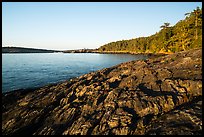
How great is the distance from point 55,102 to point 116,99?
20.9 ft

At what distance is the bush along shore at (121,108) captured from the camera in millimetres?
11016

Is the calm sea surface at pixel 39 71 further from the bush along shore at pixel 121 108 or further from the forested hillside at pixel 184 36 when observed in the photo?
the forested hillside at pixel 184 36

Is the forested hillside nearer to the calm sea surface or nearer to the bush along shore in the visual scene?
the calm sea surface

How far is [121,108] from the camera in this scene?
44.6ft

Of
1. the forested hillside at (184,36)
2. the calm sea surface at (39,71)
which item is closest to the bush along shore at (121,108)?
the calm sea surface at (39,71)

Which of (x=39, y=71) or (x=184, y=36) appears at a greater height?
(x=184, y=36)

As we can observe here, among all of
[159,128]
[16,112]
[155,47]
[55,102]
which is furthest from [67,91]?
[155,47]

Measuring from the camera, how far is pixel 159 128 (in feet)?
33.3

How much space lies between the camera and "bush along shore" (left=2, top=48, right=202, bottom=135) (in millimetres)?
11016

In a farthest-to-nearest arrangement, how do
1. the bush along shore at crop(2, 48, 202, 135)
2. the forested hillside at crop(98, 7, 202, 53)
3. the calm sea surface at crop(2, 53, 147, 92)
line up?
the forested hillside at crop(98, 7, 202, 53), the calm sea surface at crop(2, 53, 147, 92), the bush along shore at crop(2, 48, 202, 135)

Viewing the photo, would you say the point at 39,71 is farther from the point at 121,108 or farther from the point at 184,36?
the point at 184,36

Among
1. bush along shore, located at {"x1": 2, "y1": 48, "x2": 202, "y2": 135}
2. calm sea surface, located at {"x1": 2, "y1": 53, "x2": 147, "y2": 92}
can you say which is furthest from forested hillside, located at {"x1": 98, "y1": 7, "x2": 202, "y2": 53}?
bush along shore, located at {"x1": 2, "y1": 48, "x2": 202, "y2": 135}

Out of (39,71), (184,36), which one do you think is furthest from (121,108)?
(184,36)

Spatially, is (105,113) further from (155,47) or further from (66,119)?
(155,47)
